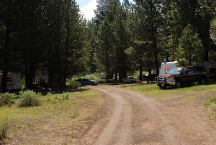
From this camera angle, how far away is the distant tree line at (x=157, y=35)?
137ft

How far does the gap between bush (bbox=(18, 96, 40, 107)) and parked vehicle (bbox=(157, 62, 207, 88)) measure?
15.0m

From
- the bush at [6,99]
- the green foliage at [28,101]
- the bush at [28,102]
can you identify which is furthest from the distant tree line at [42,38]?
the bush at [28,102]

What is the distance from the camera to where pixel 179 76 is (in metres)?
37.4

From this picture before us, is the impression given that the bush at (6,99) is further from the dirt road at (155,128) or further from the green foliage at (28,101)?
the dirt road at (155,128)

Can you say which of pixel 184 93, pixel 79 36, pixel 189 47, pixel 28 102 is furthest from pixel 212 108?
pixel 79 36

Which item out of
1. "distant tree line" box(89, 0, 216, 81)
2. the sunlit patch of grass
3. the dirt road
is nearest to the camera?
the dirt road

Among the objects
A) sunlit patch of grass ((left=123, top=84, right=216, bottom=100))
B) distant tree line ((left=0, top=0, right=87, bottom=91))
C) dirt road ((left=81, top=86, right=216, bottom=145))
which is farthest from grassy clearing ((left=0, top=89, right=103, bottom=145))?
distant tree line ((left=0, top=0, right=87, bottom=91))

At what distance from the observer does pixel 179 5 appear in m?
46.4

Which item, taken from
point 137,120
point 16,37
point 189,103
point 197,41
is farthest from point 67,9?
point 137,120

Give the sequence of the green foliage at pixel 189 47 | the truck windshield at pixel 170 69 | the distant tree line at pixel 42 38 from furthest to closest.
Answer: the distant tree line at pixel 42 38 < the green foliage at pixel 189 47 < the truck windshield at pixel 170 69

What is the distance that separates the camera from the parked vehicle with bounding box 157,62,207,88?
3731cm

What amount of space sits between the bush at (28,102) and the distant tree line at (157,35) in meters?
13.1

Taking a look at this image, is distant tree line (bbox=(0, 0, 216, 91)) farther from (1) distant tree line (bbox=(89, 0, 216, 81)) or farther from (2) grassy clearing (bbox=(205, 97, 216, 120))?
(2) grassy clearing (bbox=(205, 97, 216, 120))

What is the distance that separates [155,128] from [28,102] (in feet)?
41.1
